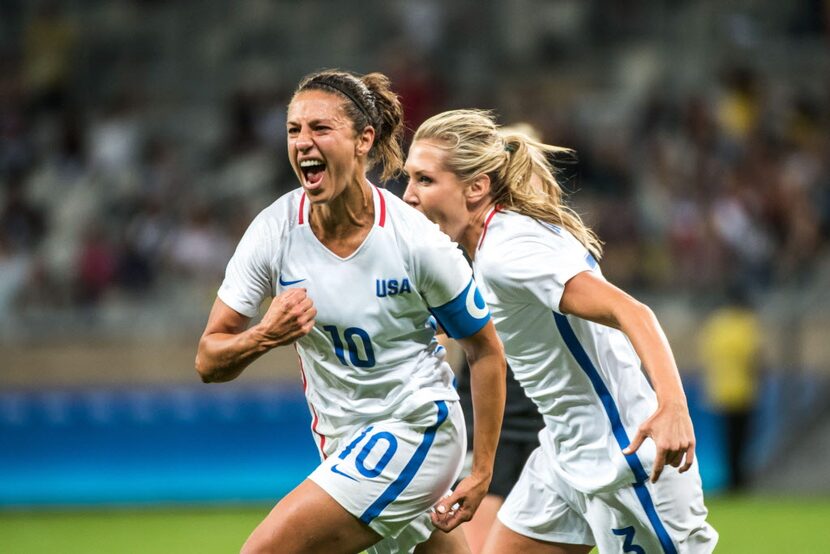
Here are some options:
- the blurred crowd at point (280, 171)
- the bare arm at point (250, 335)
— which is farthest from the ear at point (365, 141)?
the blurred crowd at point (280, 171)

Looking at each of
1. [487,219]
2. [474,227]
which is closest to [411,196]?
[474,227]

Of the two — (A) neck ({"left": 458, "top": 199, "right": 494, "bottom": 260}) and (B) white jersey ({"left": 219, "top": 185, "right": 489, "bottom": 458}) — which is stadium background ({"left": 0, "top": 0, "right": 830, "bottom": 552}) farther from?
(B) white jersey ({"left": 219, "top": 185, "right": 489, "bottom": 458})

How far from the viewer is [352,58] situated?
1555 cm

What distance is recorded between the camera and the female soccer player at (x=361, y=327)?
425 centimetres

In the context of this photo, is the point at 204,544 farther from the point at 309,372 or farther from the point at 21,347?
the point at 309,372

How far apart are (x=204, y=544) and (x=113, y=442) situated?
246cm

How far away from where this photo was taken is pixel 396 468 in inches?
172

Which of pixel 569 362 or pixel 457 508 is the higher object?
pixel 569 362

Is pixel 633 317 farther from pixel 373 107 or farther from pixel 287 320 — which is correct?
pixel 373 107

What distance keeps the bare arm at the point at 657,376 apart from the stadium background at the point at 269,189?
6164mm

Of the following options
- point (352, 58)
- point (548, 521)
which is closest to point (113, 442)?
point (352, 58)

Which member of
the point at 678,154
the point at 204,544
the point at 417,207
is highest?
the point at 678,154

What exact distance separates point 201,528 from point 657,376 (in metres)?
7.64

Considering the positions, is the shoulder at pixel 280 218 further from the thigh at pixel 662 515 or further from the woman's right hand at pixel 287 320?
the thigh at pixel 662 515
